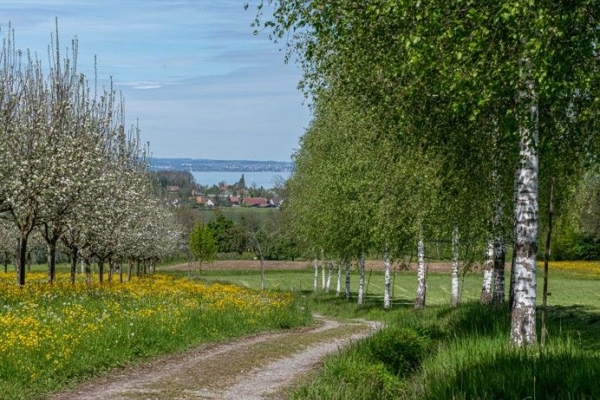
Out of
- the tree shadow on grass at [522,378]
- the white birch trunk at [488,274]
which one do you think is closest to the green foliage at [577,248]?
the white birch trunk at [488,274]

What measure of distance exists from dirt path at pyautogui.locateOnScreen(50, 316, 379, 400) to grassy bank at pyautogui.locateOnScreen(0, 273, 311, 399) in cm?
55

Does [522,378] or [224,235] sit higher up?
[522,378]

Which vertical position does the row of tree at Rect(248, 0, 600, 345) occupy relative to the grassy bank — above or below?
above

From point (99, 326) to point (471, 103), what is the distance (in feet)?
36.1

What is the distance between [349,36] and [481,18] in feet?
21.1

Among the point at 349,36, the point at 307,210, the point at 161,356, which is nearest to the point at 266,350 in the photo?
the point at 161,356

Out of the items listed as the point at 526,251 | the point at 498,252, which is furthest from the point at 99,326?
the point at 498,252

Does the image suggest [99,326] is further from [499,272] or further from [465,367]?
[499,272]

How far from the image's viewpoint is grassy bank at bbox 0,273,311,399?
14885 millimetres

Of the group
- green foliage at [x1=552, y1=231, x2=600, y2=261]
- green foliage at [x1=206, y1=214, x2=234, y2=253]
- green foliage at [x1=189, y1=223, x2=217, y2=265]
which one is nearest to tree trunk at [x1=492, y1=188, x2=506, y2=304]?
green foliage at [x1=189, y1=223, x2=217, y2=265]

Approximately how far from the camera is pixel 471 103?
14.3 metres

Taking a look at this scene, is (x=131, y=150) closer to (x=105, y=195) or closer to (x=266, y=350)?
(x=105, y=195)

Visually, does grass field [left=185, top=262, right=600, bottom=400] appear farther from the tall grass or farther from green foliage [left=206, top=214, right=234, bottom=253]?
green foliage [left=206, top=214, right=234, bottom=253]

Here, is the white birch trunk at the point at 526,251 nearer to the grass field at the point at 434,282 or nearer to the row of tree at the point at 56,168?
the row of tree at the point at 56,168
